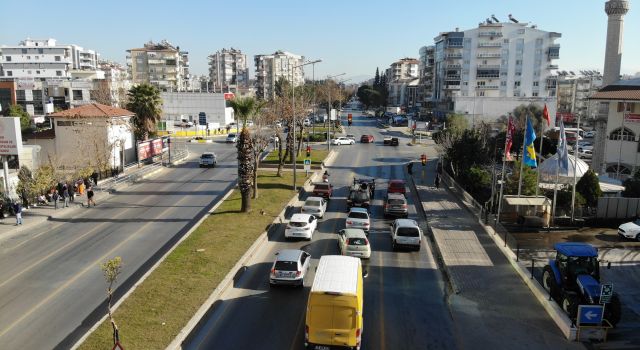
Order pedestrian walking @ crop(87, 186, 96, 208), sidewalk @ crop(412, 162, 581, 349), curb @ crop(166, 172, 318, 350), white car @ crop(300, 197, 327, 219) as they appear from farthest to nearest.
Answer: pedestrian walking @ crop(87, 186, 96, 208)
white car @ crop(300, 197, 327, 219)
sidewalk @ crop(412, 162, 581, 349)
curb @ crop(166, 172, 318, 350)

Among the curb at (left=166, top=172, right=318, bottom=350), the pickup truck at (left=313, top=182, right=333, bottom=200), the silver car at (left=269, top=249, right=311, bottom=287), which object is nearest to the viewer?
the curb at (left=166, top=172, right=318, bottom=350)

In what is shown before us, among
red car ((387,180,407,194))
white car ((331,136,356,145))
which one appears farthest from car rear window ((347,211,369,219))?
white car ((331,136,356,145))

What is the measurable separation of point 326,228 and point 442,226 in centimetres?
668

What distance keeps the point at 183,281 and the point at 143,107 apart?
42297 millimetres

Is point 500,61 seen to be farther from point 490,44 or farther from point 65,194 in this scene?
point 65,194

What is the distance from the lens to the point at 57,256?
2238cm

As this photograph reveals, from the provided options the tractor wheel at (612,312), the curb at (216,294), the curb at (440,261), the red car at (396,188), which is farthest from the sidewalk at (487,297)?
the curb at (216,294)

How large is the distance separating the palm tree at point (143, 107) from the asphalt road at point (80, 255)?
59.8 feet

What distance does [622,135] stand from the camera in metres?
42.9

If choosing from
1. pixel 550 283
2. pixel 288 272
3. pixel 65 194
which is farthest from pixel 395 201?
pixel 65 194

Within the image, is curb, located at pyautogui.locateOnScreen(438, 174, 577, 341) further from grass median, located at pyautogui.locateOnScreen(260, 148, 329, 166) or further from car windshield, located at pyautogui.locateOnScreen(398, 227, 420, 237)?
grass median, located at pyautogui.locateOnScreen(260, 148, 329, 166)

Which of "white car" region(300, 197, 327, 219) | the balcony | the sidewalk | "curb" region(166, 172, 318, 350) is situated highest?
the balcony

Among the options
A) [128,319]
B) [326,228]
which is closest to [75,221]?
[326,228]

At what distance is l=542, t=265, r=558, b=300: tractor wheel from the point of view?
1744 centimetres
